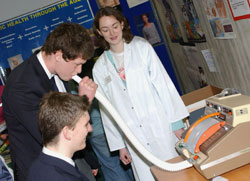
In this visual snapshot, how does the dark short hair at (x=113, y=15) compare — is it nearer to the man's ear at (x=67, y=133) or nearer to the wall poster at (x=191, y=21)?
the wall poster at (x=191, y=21)

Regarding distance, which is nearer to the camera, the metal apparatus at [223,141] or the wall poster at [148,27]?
the metal apparatus at [223,141]

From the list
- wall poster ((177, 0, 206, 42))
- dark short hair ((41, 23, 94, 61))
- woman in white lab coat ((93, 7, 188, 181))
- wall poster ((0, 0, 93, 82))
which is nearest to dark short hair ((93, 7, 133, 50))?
woman in white lab coat ((93, 7, 188, 181))

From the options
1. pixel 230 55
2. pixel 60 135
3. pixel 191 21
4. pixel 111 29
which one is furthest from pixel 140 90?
pixel 191 21

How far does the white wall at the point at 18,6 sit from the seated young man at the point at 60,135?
2853mm

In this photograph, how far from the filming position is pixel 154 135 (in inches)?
94.3

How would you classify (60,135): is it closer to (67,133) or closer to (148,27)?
(67,133)

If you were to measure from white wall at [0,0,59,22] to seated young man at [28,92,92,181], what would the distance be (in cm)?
285

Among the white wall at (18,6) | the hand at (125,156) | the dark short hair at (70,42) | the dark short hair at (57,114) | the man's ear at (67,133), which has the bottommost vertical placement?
the hand at (125,156)

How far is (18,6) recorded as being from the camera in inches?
162

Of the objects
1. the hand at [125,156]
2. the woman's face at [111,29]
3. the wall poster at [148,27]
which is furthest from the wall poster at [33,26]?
the hand at [125,156]

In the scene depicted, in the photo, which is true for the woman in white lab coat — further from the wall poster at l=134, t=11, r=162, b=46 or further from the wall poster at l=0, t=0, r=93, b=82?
the wall poster at l=134, t=11, r=162, b=46

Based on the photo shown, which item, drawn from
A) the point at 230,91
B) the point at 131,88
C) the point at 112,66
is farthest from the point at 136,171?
the point at 230,91

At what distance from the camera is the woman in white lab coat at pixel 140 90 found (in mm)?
2332

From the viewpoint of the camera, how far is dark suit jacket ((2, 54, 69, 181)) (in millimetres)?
1824
